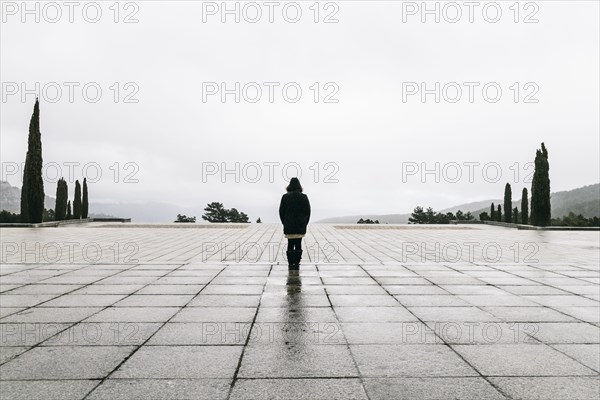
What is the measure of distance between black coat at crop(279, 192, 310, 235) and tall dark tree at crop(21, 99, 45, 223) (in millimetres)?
22006

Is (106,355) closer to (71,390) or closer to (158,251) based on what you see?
(71,390)

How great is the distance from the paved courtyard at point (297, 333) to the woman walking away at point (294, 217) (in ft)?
1.34

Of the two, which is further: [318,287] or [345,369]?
[318,287]

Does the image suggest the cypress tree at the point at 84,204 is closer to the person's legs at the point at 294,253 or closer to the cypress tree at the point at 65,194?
the cypress tree at the point at 65,194

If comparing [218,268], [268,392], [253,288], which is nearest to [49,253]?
[218,268]

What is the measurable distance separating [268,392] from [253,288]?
3.71m

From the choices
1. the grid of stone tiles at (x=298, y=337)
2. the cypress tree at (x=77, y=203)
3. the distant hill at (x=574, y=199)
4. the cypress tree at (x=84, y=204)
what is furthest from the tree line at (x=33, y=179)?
the distant hill at (x=574, y=199)

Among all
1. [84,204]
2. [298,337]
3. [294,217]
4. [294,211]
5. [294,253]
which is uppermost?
[84,204]

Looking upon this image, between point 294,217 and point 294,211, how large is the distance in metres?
0.15

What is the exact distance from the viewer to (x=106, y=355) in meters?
3.68

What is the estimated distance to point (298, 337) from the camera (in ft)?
13.7

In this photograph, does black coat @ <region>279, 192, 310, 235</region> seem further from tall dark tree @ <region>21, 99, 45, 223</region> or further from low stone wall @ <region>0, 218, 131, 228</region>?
tall dark tree @ <region>21, 99, 45, 223</region>

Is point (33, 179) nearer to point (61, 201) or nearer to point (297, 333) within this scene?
point (61, 201)

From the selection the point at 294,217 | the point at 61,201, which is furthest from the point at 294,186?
the point at 61,201
